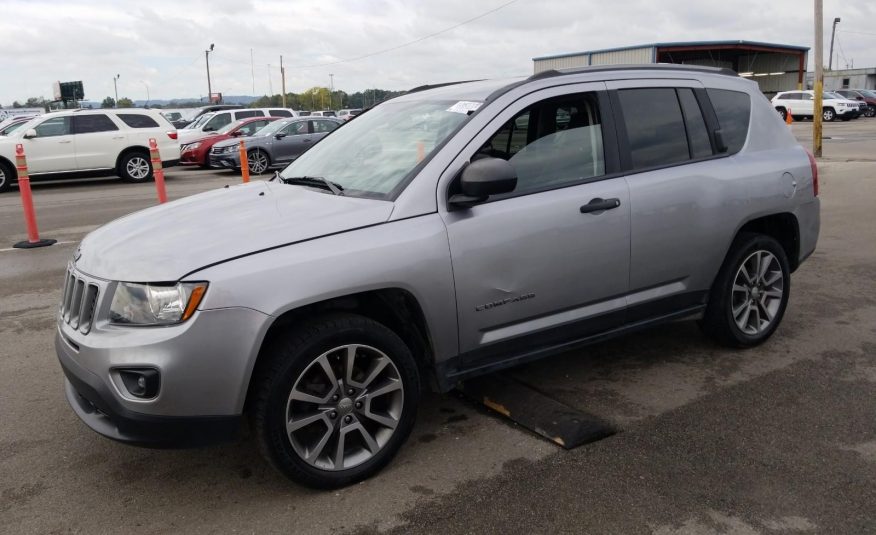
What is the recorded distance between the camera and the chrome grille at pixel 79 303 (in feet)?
9.98

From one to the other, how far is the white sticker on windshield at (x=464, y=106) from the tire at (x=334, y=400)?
127 centimetres

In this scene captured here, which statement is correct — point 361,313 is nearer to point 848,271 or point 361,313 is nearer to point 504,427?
point 504,427

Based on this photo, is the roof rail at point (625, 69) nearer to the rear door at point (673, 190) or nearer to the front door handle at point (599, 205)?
the rear door at point (673, 190)

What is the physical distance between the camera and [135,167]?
17359mm

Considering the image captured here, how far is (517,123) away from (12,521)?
2.94m

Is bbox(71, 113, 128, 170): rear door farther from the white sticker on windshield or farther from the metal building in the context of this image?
the metal building

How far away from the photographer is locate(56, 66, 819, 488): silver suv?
287 centimetres

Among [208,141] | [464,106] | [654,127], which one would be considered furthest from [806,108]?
[464,106]

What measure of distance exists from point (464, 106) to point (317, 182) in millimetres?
901

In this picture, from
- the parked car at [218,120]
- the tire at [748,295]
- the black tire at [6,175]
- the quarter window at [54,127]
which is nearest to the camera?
the tire at [748,295]

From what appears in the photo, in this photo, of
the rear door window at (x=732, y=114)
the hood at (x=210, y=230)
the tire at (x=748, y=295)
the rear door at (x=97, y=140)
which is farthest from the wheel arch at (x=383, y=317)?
the rear door at (x=97, y=140)

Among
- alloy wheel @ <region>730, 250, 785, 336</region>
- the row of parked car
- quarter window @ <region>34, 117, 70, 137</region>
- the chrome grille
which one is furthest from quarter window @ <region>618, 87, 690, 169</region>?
the row of parked car

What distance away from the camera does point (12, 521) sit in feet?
9.93

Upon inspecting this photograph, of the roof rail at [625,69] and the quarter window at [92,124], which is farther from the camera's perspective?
the quarter window at [92,124]
